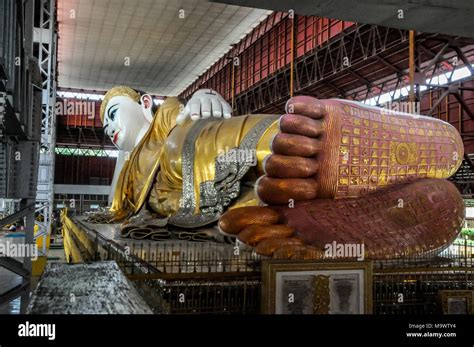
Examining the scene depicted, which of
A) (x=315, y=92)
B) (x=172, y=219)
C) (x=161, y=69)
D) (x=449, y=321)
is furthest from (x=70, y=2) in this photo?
(x=449, y=321)

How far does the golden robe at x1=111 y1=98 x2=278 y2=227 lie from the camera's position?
189 inches

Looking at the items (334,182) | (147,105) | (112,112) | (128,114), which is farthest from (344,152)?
(112,112)

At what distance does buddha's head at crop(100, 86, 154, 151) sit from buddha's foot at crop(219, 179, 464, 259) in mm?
4694

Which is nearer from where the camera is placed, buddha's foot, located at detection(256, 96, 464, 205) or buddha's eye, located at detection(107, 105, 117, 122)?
buddha's foot, located at detection(256, 96, 464, 205)

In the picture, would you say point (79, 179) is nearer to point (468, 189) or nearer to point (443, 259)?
point (468, 189)

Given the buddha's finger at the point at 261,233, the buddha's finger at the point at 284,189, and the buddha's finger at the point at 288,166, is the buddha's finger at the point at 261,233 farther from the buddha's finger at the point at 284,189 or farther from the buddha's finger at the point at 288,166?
the buddha's finger at the point at 288,166

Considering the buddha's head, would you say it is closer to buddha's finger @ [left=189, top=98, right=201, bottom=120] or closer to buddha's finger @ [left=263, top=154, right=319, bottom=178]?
buddha's finger @ [left=189, top=98, right=201, bottom=120]

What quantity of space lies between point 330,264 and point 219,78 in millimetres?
13803

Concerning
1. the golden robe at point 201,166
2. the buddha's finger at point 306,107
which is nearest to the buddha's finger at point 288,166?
the buddha's finger at point 306,107

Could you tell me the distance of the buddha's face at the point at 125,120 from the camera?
8.04m

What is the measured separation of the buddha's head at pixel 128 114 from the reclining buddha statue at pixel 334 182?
3288 millimetres

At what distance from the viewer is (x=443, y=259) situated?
4.01m

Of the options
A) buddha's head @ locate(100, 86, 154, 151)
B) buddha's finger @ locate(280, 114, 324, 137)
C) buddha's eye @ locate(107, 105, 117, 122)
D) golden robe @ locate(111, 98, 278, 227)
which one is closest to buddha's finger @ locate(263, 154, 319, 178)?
buddha's finger @ locate(280, 114, 324, 137)

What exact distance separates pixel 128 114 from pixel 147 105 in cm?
35
